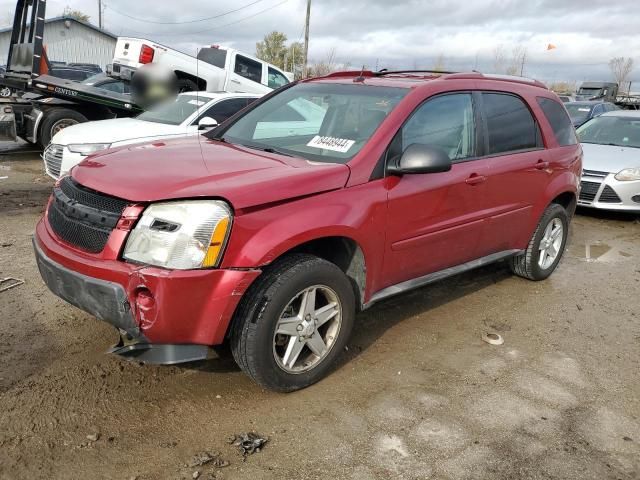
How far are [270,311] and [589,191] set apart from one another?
6.55 metres

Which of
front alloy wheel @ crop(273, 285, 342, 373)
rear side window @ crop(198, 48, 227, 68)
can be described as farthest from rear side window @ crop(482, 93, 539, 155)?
rear side window @ crop(198, 48, 227, 68)

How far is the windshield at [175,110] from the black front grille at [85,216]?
4964 mm

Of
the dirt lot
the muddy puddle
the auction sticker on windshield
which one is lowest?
the dirt lot

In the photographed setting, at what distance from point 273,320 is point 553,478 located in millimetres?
1501

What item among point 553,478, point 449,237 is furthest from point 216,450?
point 449,237

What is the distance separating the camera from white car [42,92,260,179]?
22.7ft

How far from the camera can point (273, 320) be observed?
108 inches

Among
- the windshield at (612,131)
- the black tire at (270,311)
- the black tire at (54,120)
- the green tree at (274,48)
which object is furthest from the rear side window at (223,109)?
the green tree at (274,48)

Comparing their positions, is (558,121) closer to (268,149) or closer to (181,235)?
(268,149)

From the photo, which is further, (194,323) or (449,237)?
(449,237)

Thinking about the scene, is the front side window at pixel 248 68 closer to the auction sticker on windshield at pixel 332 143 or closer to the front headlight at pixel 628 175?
the front headlight at pixel 628 175

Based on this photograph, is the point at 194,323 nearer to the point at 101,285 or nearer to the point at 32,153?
the point at 101,285

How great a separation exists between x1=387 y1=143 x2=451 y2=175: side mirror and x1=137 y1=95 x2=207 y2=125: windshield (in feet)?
17.3

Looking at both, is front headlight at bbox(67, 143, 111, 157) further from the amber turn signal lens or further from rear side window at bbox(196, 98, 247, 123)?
the amber turn signal lens
